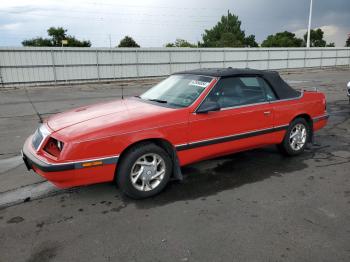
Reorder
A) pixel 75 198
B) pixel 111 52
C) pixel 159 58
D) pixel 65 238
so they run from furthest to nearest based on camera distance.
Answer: pixel 159 58 < pixel 111 52 < pixel 75 198 < pixel 65 238

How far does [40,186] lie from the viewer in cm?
414

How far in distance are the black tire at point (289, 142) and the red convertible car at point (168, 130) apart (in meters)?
0.02

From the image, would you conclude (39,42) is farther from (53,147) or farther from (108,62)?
(53,147)

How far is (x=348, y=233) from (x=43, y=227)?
2.94 metres

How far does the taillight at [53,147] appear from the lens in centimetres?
342

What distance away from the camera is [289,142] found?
5074 mm

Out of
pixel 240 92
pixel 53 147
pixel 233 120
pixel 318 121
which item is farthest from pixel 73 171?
pixel 318 121

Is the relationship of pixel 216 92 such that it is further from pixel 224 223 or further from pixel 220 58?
pixel 220 58

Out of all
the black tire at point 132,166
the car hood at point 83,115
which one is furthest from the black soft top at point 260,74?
the black tire at point 132,166

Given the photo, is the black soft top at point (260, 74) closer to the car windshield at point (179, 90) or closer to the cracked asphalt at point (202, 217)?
the car windshield at point (179, 90)

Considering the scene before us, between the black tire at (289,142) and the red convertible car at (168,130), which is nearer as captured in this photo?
the red convertible car at (168,130)

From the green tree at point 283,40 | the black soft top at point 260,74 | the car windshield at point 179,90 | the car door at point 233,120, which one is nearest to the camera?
the car door at point 233,120

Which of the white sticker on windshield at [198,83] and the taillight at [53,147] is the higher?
the white sticker on windshield at [198,83]

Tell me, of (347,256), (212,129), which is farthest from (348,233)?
(212,129)
